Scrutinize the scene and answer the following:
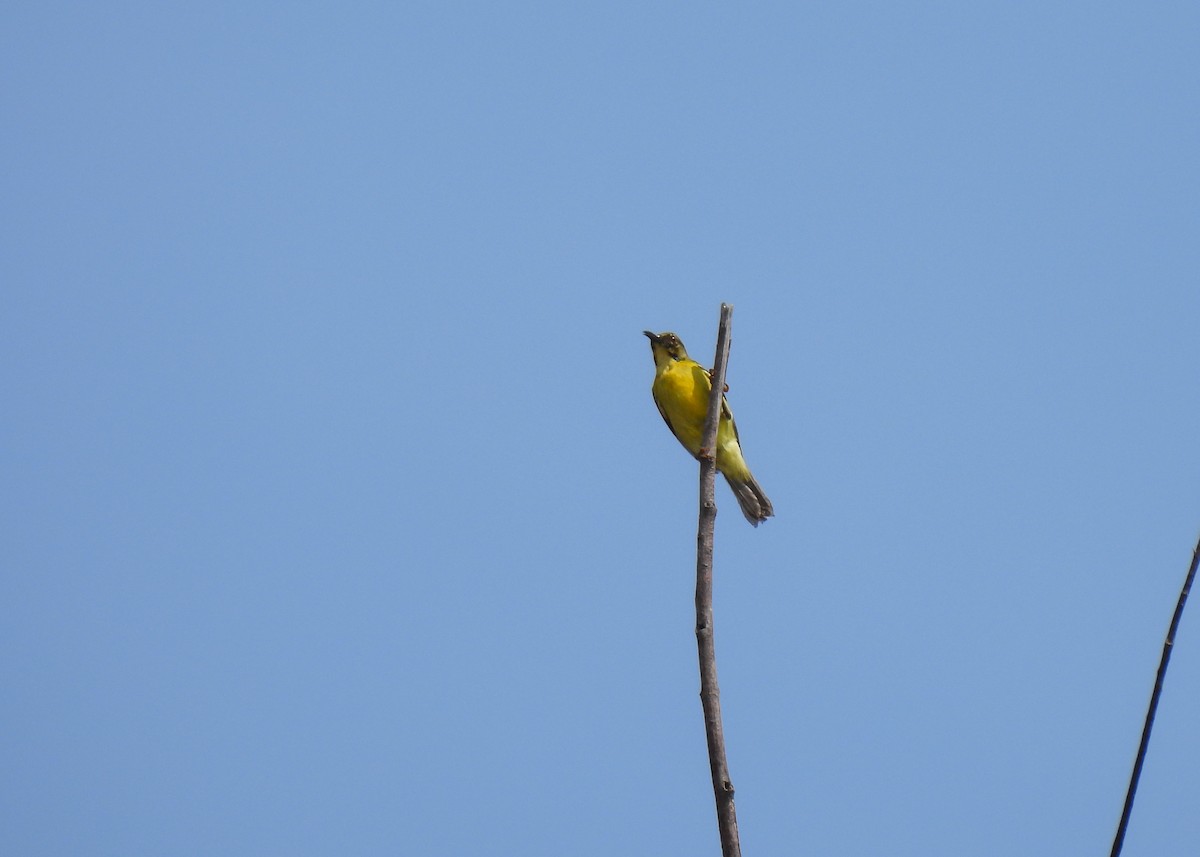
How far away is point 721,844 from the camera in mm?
3143

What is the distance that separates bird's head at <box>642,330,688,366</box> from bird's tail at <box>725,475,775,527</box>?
120cm

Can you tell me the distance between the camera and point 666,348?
32.9 feet

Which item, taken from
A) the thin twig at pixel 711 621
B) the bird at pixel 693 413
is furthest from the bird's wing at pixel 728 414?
the thin twig at pixel 711 621

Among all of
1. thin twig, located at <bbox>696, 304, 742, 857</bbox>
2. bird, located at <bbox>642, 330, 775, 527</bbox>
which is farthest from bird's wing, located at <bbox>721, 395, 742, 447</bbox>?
thin twig, located at <bbox>696, 304, 742, 857</bbox>

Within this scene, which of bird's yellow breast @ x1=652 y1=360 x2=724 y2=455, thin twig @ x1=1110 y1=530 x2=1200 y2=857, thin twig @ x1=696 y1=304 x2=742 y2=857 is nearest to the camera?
thin twig @ x1=1110 y1=530 x2=1200 y2=857

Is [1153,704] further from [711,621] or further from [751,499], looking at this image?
[751,499]

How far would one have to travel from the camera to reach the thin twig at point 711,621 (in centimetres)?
327

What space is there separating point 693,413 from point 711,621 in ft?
19.6

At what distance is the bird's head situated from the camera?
10.0 meters

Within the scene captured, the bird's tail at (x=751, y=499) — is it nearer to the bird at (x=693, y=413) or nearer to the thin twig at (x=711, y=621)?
the bird at (x=693, y=413)

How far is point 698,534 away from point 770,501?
616 centimetres

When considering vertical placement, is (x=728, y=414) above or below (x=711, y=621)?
above

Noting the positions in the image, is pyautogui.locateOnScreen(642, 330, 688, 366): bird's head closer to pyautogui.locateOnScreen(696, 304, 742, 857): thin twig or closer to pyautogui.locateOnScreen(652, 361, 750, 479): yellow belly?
pyautogui.locateOnScreen(652, 361, 750, 479): yellow belly

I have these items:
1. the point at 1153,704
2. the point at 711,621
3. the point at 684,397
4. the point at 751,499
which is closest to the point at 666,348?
the point at 684,397
